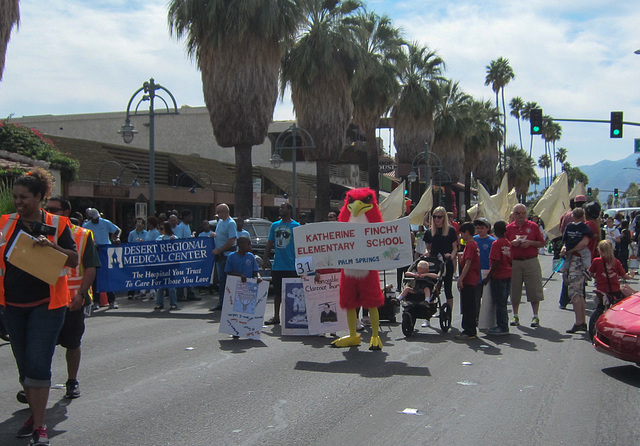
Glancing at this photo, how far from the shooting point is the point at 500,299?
9.72 metres

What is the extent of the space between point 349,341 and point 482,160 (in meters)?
51.1

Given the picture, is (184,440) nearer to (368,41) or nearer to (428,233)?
(428,233)

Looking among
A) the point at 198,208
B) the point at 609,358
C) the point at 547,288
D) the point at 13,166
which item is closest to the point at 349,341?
the point at 609,358

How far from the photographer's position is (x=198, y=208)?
102 feet

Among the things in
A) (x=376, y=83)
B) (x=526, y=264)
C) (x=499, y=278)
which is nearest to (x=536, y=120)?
(x=376, y=83)

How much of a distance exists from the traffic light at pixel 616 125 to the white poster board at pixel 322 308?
755 inches

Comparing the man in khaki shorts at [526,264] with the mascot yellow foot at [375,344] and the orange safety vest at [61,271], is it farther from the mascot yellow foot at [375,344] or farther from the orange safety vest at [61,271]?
the orange safety vest at [61,271]

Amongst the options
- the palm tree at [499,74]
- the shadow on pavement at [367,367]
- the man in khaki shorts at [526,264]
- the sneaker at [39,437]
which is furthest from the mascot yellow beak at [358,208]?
the palm tree at [499,74]

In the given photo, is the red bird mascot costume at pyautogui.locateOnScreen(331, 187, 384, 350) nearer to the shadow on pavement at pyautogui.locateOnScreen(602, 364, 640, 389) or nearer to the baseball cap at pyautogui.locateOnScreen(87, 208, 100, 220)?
the shadow on pavement at pyautogui.locateOnScreen(602, 364, 640, 389)

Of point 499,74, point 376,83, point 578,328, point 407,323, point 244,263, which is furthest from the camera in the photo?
point 499,74

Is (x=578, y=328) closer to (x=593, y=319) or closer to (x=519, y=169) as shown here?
(x=593, y=319)

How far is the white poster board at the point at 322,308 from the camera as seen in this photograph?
9203mm

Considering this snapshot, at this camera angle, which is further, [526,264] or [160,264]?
[160,264]

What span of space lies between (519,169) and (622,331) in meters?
72.9
